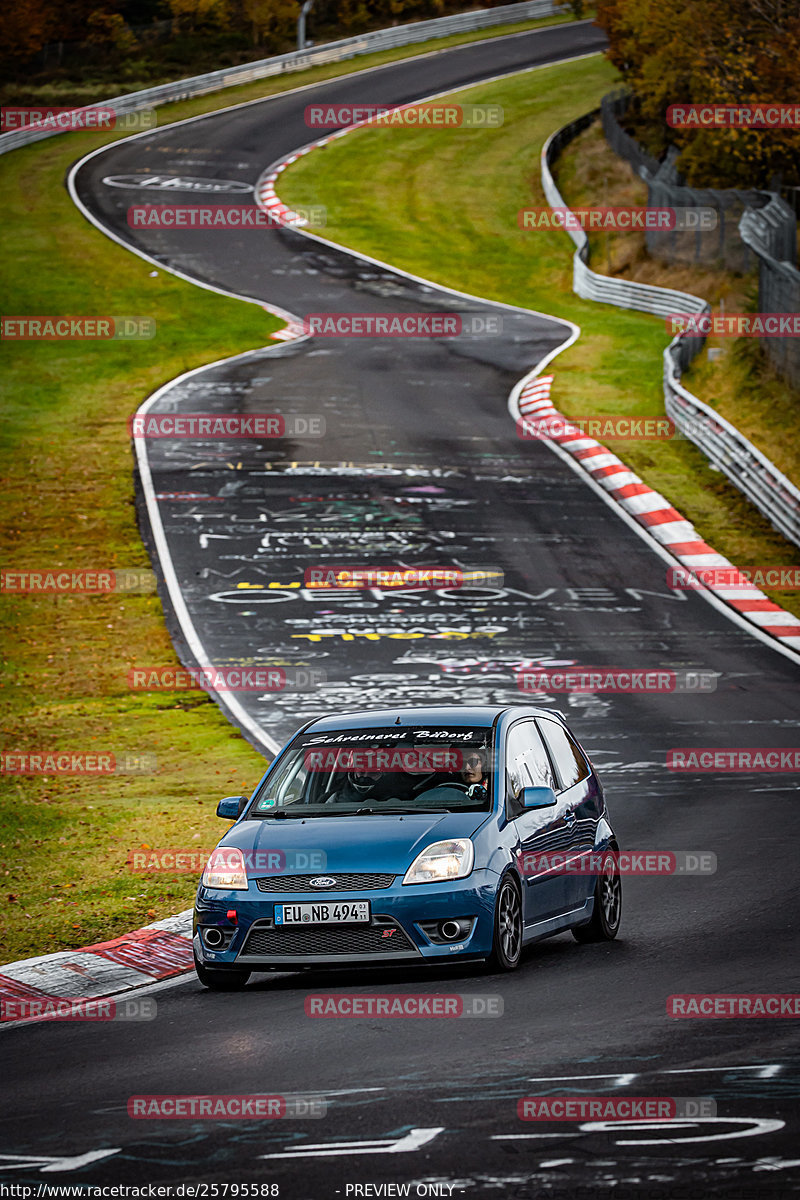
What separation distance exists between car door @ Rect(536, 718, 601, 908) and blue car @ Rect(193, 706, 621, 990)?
0.06 ft

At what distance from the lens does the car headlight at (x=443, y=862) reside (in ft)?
30.2

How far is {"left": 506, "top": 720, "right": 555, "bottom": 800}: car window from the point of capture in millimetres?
10258

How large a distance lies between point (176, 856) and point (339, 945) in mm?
4550

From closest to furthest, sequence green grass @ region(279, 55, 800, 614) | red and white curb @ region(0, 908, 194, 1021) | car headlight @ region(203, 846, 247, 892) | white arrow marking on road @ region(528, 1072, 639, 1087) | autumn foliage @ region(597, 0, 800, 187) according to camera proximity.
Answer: white arrow marking on road @ region(528, 1072, 639, 1087) → car headlight @ region(203, 846, 247, 892) → red and white curb @ region(0, 908, 194, 1021) → green grass @ region(279, 55, 800, 614) → autumn foliage @ region(597, 0, 800, 187)

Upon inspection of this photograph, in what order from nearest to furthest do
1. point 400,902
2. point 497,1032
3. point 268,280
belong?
1. point 497,1032
2. point 400,902
3. point 268,280

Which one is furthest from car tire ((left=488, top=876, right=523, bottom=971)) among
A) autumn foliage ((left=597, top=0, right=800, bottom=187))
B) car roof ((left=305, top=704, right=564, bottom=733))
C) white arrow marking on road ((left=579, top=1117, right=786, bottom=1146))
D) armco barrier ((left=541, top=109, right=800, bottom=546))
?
autumn foliage ((left=597, top=0, right=800, bottom=187))

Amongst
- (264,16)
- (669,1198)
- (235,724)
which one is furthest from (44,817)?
(264,16)

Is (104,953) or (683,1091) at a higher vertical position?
(683,1091)

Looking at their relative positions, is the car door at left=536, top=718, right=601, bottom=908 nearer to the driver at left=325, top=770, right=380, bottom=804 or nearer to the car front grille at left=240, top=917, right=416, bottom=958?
the driver at left=325, top=770, right=380, bottom=804

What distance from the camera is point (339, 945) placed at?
9.20 m

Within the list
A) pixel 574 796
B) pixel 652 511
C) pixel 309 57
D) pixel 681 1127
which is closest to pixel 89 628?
pixel 652 511

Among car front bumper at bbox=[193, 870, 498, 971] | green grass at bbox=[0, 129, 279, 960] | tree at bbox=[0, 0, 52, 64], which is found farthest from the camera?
tree at bbox=[0, 0, 52, 64]

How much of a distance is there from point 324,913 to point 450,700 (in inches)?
419

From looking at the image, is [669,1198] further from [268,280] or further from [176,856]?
[268,280]
